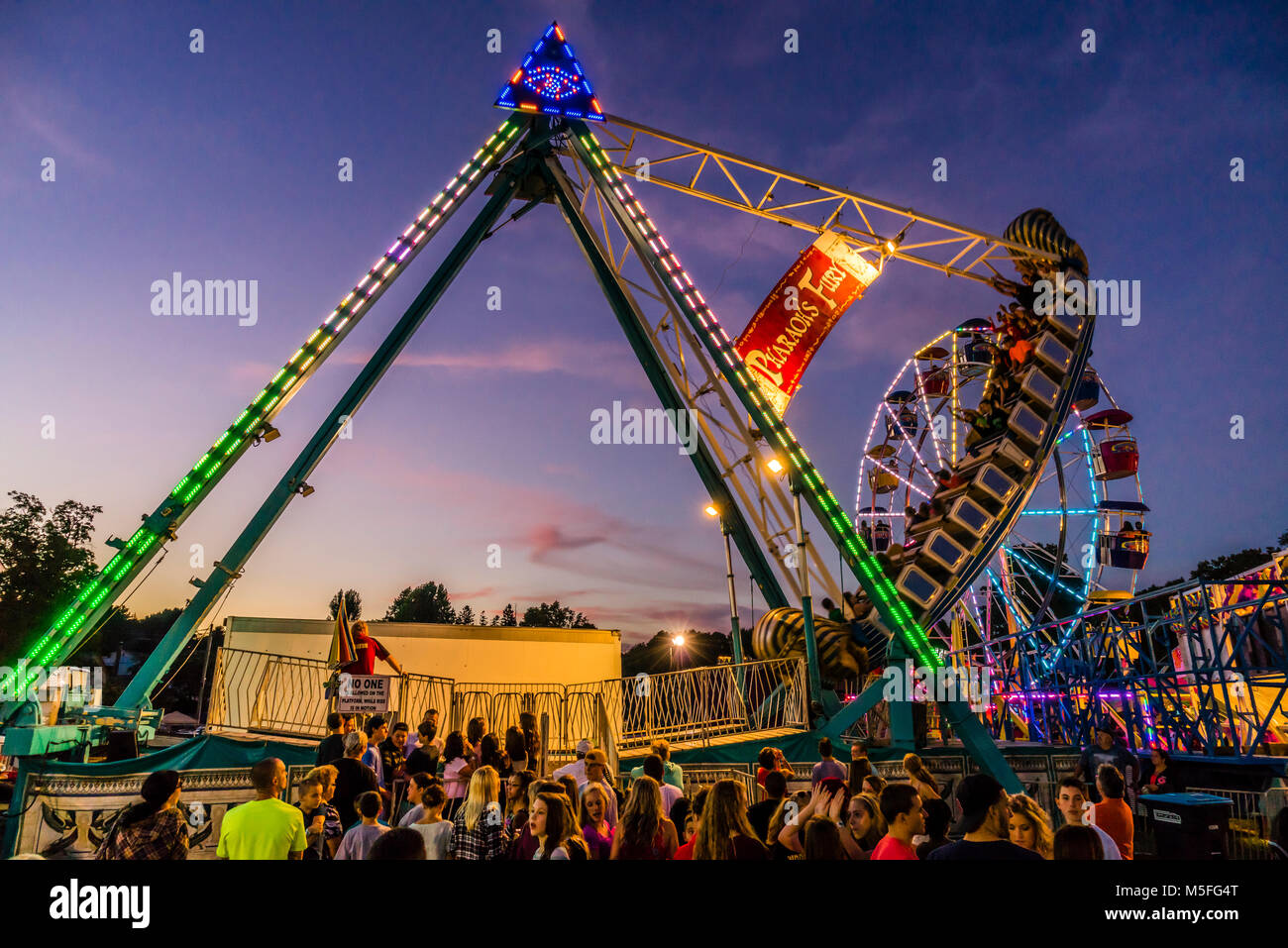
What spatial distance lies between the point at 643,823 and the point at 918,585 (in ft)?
37.5

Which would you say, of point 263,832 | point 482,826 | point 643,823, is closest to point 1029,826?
point 643,823

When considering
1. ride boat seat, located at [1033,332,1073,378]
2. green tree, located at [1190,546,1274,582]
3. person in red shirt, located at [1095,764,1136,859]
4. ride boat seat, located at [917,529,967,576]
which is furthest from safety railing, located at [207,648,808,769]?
green tree, located at [1190,546,1274,582]

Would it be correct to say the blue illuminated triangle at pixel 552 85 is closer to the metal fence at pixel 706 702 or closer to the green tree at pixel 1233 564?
the metal fence at pixel 706 702

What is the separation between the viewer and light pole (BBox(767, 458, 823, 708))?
1247cm

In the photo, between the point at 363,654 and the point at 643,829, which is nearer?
the point at 643,829

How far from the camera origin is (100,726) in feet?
33.3

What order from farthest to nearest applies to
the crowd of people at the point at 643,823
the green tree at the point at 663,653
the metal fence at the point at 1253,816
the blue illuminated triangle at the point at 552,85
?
the green tree at the point at 663,653 < the blue illuminated triangle at the point at 552,85 < the metal fence at the point at 1253,816 < the crowd of people at the point at 643,823

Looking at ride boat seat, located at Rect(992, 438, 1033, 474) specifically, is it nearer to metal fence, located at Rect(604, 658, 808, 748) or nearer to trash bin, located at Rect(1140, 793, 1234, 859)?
metal fence, located at Rect(604, 658, 808, 748)

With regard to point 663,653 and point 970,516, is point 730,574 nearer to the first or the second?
point 970,516

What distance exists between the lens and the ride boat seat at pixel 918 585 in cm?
1405

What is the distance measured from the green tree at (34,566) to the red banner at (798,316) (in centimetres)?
4521

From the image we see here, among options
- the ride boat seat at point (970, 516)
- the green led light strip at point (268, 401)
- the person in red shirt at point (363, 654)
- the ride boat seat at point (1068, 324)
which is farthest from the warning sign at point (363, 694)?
the ride boat seat at point (1068, 324)

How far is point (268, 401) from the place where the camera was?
474 inches
